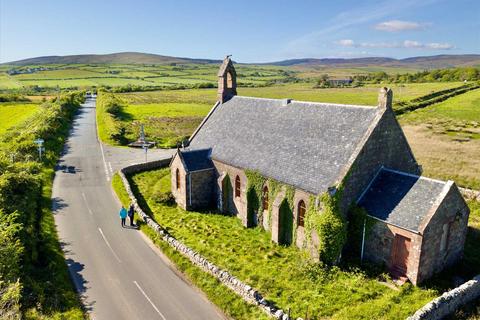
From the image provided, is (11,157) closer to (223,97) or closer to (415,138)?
(223,97)

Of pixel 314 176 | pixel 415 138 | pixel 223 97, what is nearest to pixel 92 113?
pixel 223 97

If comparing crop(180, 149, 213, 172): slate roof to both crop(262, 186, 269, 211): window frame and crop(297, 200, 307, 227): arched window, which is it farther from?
crop(297, 200, 307, 227): arched window

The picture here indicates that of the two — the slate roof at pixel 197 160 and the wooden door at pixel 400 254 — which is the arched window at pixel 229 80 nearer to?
the slate roof at pixel 197 160

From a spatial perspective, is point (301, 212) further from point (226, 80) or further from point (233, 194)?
point (226, 80)

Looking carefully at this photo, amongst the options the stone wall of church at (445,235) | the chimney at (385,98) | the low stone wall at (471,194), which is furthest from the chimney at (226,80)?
the low stone wall at (471,194)

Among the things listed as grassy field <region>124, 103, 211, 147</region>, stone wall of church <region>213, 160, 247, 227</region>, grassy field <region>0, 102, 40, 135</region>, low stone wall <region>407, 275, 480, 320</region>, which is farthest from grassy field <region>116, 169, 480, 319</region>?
grassy field <region>0, 102, 40, 135</region>

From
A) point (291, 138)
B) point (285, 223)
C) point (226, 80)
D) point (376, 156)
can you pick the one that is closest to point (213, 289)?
point (285, 223)
